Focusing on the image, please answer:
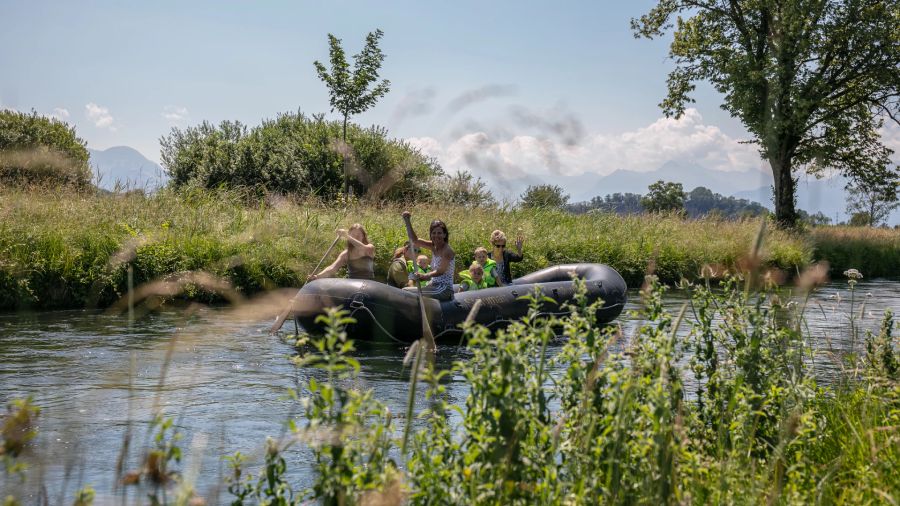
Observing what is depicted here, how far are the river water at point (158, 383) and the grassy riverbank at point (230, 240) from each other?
2.48ft

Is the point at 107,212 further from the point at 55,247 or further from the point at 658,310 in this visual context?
the point at 658,310

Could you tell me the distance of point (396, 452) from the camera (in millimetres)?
4465

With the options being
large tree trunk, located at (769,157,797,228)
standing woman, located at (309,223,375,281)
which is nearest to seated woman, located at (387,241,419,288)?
standing woman, located at (309,223,375,281)

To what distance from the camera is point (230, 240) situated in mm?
12336

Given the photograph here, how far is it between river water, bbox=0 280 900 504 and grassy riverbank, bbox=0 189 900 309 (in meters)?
0.76

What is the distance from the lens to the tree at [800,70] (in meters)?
21.6

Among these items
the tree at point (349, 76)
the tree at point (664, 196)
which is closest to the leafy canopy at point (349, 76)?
the tree at point (349, 76)

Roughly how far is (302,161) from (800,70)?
13774 mm

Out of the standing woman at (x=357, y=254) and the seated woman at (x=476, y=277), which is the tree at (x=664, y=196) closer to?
the seated woman at (x=476, y=277)

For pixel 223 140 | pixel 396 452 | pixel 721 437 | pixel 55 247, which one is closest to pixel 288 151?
pixel 223 140

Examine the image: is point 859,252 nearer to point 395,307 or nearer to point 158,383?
point 395,307

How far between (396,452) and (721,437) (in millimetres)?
1950

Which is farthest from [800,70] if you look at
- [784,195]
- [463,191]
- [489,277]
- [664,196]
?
[664,196]

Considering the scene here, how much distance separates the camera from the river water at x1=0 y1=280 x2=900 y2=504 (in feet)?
14.7
